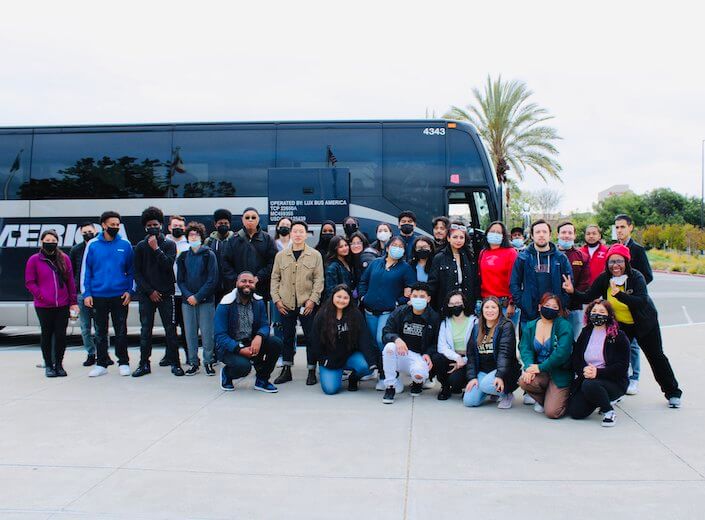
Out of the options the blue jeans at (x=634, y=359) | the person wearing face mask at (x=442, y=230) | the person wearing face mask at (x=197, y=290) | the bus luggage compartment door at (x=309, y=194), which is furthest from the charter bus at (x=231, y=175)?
the blue jeans at (x=634, y=359)

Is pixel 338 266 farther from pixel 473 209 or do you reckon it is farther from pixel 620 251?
pixel 473 209

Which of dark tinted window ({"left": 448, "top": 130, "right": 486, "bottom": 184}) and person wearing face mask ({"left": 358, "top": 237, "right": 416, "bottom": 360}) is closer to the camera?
person wearing face mask ({"left": 358, "top": 237, "right": 416, "bottom": 360})

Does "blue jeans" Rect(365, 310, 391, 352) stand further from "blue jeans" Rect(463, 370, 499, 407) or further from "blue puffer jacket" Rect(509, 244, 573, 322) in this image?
"blue puffer jacket" Rect(509, 244, 573, 322)

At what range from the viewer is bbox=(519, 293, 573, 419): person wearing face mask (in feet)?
19.5

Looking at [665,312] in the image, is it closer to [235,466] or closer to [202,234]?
[202,234]

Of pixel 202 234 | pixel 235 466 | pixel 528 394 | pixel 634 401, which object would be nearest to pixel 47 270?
pixel 202 234

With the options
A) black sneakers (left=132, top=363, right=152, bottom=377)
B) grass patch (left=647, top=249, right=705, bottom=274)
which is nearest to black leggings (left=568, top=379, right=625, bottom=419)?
black sneakers (left=132, top=363, right=152, bottom=377)

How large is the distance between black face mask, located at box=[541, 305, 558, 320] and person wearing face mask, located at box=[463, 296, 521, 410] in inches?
14.6

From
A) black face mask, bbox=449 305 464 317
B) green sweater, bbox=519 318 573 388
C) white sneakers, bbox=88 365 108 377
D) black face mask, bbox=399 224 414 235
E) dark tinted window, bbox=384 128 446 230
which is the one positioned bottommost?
white sneakers, bbox=88 365 108 377

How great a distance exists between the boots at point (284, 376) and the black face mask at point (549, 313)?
3143mm

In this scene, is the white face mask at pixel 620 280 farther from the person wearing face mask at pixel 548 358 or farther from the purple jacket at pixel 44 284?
the purple jacket at pixel 44 284

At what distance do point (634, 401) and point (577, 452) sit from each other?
2.10 m

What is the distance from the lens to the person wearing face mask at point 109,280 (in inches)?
304

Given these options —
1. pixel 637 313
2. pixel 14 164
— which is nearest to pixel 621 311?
pixel 637 313
